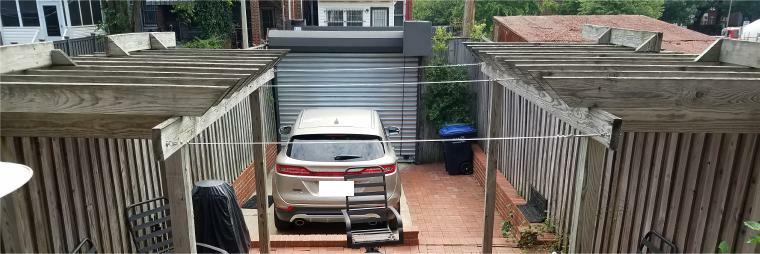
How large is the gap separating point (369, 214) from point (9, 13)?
22.2 meters

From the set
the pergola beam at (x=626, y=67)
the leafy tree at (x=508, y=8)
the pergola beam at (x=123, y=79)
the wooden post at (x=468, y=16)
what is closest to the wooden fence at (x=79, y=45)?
the wooden post at (x=468, y=16)

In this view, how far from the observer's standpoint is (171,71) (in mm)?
3219

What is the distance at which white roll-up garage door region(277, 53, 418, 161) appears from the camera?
29.9 ft

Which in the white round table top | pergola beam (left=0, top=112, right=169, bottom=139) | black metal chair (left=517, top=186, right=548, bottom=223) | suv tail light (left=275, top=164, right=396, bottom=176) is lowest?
black metal chair (left=517, top=186, right=548, bottom=223)

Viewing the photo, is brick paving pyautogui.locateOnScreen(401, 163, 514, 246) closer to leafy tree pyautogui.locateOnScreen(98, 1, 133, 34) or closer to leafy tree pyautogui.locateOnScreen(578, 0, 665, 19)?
leafy tree pyautogui.locateOnScreen(98, 1, 133, 34)

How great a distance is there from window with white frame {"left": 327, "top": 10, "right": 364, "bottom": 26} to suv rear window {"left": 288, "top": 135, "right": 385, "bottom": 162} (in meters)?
16.2

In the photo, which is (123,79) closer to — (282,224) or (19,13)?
(282,224)

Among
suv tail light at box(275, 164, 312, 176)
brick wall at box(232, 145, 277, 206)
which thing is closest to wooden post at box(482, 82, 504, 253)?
suv tail light at box(275, 164, 312, 176)

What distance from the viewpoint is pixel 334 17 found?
68.6ft

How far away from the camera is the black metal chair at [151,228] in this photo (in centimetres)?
383

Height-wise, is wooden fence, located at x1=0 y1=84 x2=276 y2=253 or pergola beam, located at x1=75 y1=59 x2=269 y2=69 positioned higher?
pergola beam, located at x1=75 y1=59 x2=269 y2=69

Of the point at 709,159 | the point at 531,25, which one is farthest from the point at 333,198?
the point at 531,25

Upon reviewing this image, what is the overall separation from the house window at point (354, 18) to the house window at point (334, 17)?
12.2 inches

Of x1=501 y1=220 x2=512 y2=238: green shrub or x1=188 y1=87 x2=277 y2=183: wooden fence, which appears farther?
x1=501 y1=220 x2=512 y2=238: green shrub
